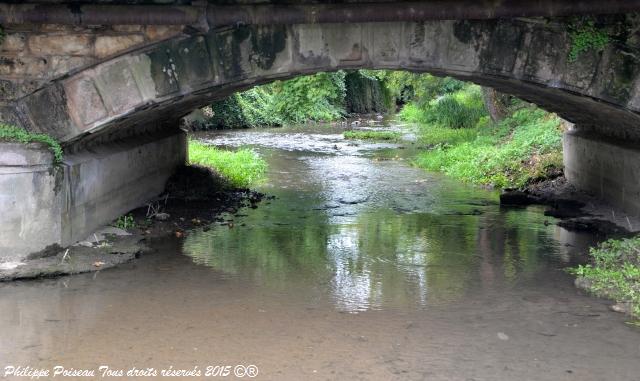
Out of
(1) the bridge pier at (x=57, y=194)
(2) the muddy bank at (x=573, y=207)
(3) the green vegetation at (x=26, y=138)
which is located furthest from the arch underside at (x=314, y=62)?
(2) the muddy bank at (x=573, y=207)

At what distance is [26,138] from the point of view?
24.8 ft

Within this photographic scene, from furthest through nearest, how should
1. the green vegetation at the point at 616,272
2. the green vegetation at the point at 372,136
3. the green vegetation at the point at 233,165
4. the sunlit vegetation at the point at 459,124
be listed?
1. the green vegetation at the point at 372,136
2. the sunlit vegetation at the point at 459,124
3. the green vegetation at the point at 233,165
4. the green vegetation at the point at 616,272

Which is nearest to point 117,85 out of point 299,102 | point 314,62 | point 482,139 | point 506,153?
point 314,62

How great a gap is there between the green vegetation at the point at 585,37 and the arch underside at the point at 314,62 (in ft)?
0.28

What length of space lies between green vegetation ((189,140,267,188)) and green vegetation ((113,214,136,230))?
14.3ft

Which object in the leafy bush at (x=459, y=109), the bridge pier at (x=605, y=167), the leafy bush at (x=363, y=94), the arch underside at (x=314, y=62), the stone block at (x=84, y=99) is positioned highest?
the leafy bush at (x=363, y=94)

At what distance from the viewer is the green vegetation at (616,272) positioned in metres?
6.79

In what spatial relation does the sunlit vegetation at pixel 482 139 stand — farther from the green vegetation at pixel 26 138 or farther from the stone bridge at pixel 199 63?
the green vegetation at pixel 26 138

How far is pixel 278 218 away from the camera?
11484mm

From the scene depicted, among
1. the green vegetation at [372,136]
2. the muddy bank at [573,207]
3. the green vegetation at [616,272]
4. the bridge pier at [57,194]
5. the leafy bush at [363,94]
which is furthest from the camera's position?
the leafy bush at [363,94]

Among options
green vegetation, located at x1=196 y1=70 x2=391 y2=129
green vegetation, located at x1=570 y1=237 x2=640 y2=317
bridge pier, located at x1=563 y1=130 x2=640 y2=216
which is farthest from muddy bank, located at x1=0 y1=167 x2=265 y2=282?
bridge pier, located at x1=563 y1=130 x2=640 y2=216

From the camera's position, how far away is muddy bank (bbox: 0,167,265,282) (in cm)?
762

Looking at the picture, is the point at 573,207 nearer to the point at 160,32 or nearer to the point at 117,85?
the point at 160,32

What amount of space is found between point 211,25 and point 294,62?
3.39 ft
